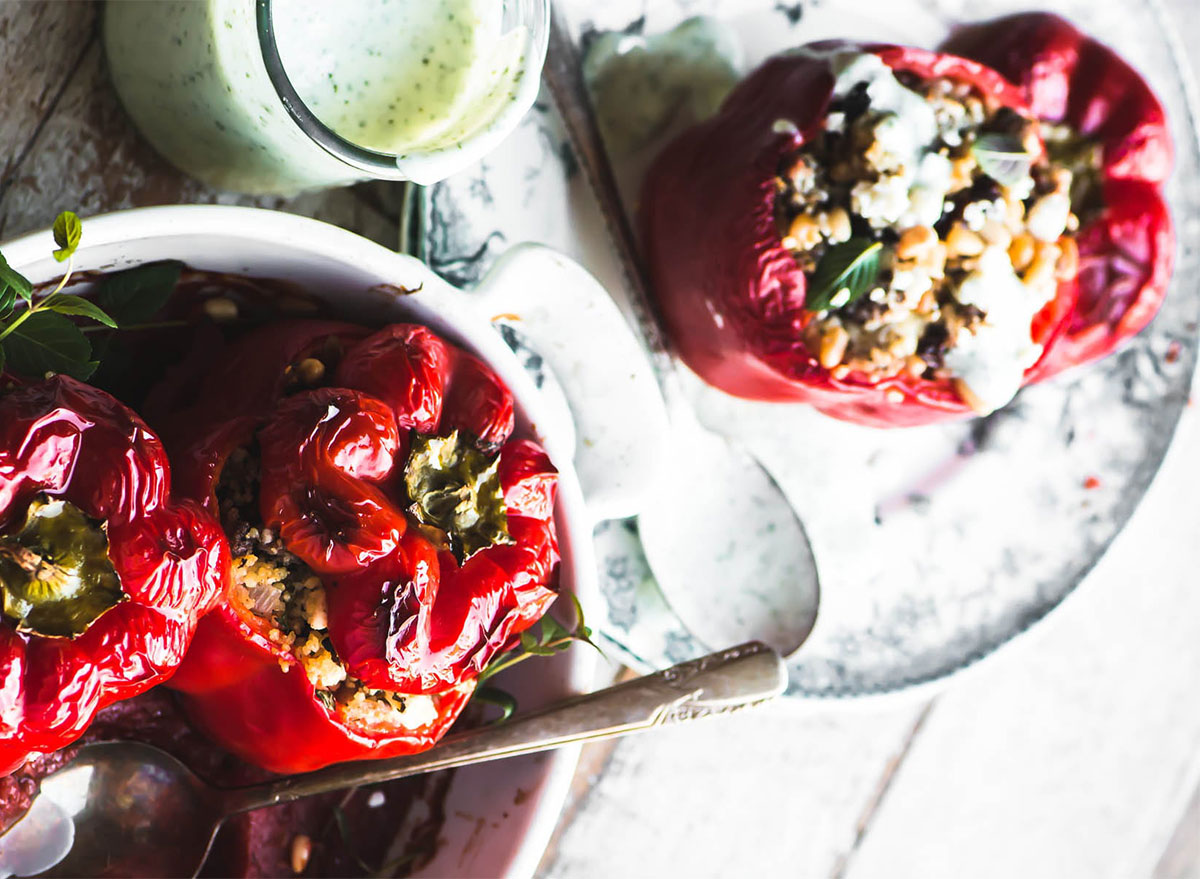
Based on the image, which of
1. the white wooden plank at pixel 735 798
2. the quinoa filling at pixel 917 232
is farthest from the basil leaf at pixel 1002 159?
A: the white wooden plank at pixel 735 798

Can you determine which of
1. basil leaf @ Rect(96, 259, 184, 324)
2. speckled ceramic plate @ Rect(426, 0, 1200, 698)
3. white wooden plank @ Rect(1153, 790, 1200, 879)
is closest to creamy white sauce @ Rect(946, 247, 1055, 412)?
speckled ceramic plate @ Rect(426, 0, 1200, 698)

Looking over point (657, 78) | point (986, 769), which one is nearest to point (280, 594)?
point (657, 78)

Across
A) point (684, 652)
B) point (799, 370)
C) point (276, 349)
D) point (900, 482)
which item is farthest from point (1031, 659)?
point (276, 349)

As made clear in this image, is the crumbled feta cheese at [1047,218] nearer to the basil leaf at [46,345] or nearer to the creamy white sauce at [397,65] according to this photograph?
the creamy white sauce at [397,65]

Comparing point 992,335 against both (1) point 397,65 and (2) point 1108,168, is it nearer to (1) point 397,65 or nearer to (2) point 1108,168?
(2) point 1108,168

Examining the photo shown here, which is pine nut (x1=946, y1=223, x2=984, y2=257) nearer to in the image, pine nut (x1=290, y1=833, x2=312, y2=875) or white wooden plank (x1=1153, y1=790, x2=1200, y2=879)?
pine nut (x1=290, y1=833, x2=312, y2=875)

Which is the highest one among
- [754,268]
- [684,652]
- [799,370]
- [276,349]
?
[276,349]

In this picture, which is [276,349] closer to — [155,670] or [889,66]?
[155,670]
